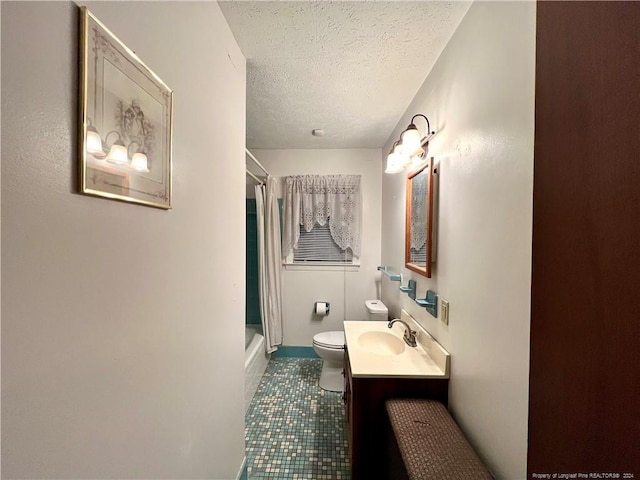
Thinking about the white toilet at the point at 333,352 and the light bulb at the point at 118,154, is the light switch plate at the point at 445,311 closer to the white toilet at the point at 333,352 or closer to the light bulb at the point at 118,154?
the white toilet at the point at 333,352

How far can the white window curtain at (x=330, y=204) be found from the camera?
2838 mm

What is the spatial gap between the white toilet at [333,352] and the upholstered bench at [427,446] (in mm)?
1032

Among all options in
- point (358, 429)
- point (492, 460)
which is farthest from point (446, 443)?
point (358, 429)

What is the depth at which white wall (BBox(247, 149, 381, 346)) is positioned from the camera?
290 centimetres

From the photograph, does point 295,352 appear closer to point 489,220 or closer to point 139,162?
point 489,220

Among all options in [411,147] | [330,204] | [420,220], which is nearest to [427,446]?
[420,220]

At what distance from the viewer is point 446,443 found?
968 mm

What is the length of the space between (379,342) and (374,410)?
1.99 feet

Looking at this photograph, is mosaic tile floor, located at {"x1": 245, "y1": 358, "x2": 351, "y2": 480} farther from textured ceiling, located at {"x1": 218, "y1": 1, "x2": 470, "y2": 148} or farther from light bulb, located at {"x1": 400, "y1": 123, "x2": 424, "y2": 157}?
textured ceiling, located at {"x1": 218, "y1": 1, "x2": 470, "y2": 148}

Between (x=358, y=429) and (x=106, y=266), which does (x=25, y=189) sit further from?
(x=358, y=429)

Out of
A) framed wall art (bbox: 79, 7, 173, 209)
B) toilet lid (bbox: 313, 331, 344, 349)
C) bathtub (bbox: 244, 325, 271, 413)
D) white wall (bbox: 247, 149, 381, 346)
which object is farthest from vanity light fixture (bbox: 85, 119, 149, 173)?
white wall (bbox: 247, 149, 381, 346)

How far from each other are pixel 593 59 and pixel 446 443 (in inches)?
47.8

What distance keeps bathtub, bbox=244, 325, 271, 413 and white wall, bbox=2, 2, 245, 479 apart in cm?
95

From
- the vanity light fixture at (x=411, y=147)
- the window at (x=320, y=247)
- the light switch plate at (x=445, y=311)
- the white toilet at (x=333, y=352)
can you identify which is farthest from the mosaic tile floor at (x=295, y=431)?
the vanity light fixture at (x=411, y=147)
